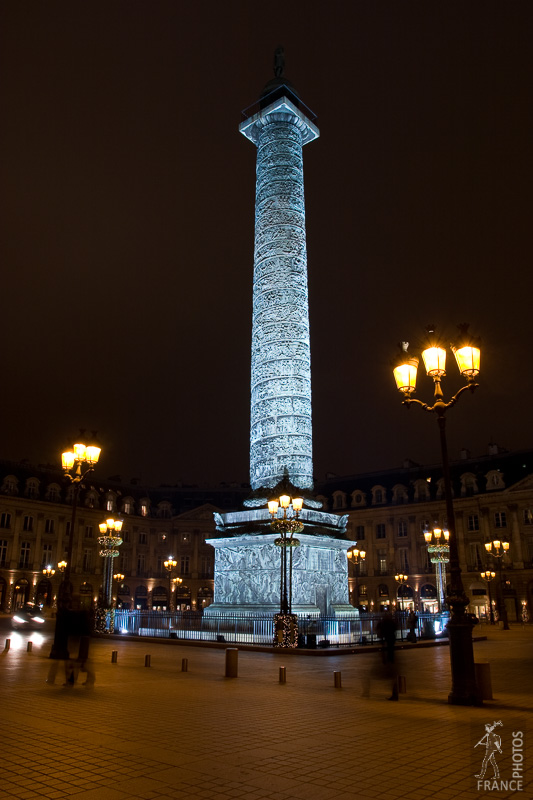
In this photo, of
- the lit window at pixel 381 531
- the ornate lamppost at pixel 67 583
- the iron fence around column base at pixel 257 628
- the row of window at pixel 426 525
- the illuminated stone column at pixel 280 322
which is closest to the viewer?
the ornate lamppost at pixel 67 583

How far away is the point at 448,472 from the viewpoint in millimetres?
9055

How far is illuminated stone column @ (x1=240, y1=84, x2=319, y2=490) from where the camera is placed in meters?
21.5

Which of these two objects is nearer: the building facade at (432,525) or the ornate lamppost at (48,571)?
the building facade at (432,525)

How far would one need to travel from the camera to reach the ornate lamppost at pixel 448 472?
8180mm

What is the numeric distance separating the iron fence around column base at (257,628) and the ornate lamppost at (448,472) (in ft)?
27.7

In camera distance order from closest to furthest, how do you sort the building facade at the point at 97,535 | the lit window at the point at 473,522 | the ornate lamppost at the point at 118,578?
the ornate lamppost at the point at 118,578 → the lit window at the point at 473,522 → the building facade at the point at 97,535

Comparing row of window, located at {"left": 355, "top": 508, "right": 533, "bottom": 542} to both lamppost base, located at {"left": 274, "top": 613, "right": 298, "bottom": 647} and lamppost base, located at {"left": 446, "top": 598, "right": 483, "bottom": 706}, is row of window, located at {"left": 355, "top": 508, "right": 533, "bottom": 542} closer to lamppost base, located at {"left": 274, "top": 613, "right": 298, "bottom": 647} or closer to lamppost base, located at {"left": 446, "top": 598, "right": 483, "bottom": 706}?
lamppost base, located at {"left": 274, "top": 613, "right": 298, "bottom": 647}

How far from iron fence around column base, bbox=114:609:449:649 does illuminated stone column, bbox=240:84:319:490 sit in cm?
450

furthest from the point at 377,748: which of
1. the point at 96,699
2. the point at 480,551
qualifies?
the point at 480,551

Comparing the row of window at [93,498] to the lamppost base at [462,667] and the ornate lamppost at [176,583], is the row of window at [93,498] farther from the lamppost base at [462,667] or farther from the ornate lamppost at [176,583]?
the lamppost base at [462,667]

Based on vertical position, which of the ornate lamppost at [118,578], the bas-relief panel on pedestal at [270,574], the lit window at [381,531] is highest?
the lit window at [381,531]

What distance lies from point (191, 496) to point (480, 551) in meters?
27.0

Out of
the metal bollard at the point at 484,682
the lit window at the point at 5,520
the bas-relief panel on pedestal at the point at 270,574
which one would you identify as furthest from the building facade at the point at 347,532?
the metal bollard at the point at 484,682

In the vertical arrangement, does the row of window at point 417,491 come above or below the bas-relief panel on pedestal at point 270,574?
above
